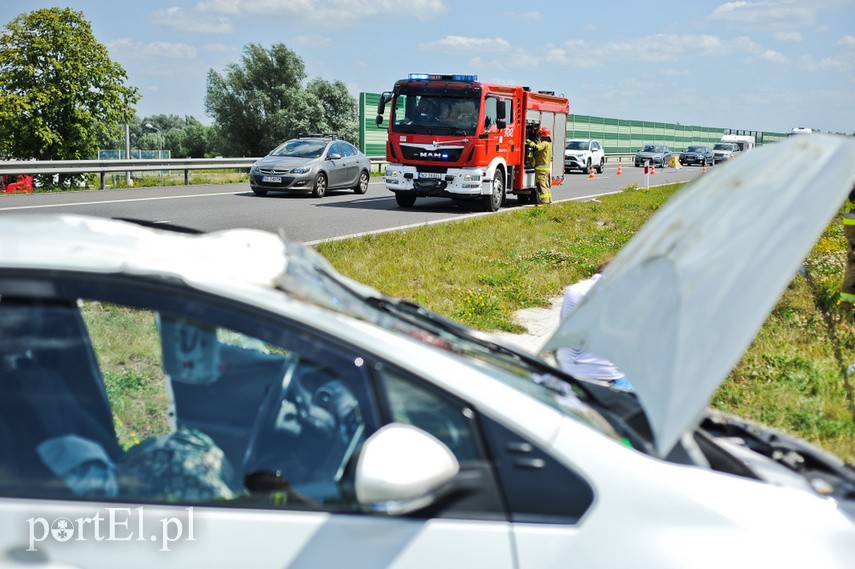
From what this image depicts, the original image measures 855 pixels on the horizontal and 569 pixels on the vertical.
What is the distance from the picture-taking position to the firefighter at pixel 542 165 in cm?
2269

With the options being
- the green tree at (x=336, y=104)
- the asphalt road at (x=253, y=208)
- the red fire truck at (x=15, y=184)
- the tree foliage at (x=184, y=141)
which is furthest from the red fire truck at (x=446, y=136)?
the tree foliage at (x=184, y=141)

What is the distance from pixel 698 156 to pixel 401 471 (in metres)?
63.4

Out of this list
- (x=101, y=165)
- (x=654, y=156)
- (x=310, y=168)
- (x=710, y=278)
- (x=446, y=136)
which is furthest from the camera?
(x=654, y=156)

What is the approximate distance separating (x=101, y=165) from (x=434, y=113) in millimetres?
9937

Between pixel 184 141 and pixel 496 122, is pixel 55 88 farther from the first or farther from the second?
pixel 184 141

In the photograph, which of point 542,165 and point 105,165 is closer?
point 542,165

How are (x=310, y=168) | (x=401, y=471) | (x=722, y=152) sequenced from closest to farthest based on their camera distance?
(x=401, y=471), (x=310, y=168), (x=722, y=152)

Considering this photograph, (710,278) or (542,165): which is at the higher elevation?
(710,278)

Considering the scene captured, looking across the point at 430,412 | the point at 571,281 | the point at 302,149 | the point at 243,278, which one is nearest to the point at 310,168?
the point at 302,149

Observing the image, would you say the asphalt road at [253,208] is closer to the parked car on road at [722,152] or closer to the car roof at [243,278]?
the car roof at [243,278]

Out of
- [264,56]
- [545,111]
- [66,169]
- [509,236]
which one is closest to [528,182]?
[545,111]

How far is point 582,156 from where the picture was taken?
144ft

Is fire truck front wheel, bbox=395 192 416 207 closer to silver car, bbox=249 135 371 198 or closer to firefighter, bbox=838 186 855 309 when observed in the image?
silver car, bbox=249 135 371 198

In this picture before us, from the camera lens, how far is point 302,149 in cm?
2306
